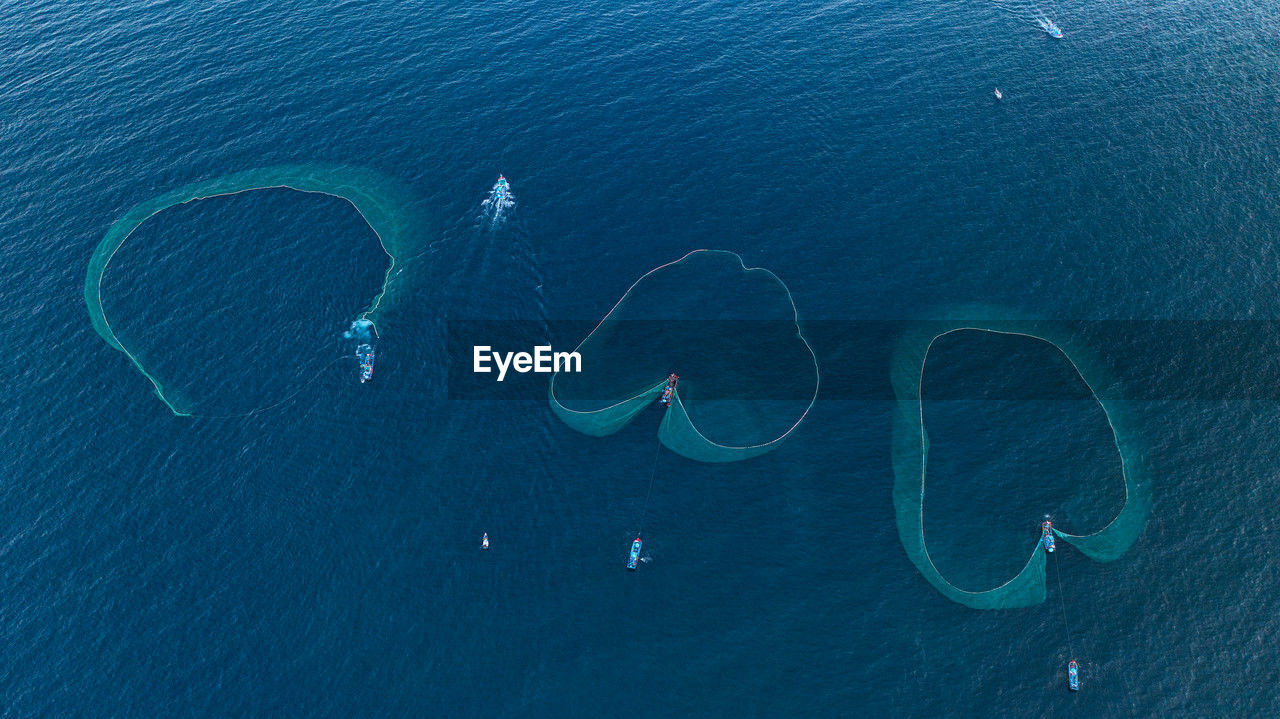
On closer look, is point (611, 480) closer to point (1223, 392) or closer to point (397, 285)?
point (397, 285)

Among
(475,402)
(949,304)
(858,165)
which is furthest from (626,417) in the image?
(858,165)

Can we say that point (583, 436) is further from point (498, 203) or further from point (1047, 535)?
point (1047, 535)

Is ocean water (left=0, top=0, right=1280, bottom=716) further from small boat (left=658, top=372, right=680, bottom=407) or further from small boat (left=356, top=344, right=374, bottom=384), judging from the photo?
small boat (left=658, top=372, right=680, bottom=407)

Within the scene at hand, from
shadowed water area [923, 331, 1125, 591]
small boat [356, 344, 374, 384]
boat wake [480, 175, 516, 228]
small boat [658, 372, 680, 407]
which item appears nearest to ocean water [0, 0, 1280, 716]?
shadowed water area [923, 331, 1125, 591]

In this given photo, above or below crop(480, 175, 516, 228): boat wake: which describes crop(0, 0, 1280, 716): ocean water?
below

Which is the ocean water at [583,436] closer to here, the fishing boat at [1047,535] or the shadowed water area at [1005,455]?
the shadowed water area at [1005,455]
